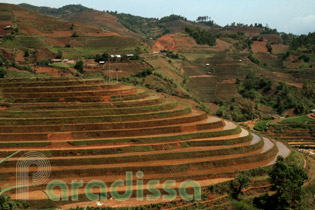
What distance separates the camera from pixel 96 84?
31609 millimetres

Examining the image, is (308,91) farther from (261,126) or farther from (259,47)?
(259,47)

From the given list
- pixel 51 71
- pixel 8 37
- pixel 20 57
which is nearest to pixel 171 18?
pixel 8 37

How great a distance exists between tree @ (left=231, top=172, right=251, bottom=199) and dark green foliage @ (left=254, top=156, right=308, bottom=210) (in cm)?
146

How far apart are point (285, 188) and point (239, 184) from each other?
10.2 ft

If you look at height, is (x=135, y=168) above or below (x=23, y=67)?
below

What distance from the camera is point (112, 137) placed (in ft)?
86.3

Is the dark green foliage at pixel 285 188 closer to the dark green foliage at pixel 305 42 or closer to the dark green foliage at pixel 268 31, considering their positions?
the dark green foliage at pixel 305 42

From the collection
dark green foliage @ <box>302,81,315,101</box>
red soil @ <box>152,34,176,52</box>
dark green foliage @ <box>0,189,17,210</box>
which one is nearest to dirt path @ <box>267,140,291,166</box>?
dark green foliage @ <box>0,189,17,210</box>

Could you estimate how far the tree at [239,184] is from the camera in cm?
2248

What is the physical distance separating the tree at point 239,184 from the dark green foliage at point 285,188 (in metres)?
1.46

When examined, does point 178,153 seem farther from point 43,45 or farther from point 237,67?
point 237,67

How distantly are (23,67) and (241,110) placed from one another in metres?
35.8

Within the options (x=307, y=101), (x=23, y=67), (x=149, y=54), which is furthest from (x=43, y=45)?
(x=307, y=101)

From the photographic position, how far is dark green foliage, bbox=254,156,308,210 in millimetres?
21062
